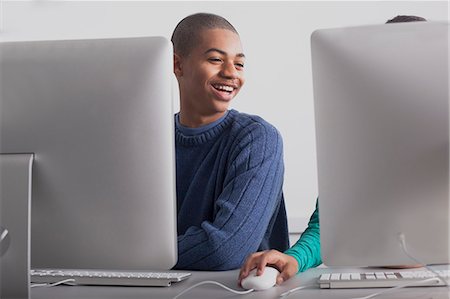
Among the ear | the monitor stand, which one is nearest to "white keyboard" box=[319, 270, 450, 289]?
the monitor stand

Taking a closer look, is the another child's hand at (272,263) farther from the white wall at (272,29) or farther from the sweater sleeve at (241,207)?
the white wall at (272,29)

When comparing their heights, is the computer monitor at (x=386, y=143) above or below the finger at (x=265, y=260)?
above

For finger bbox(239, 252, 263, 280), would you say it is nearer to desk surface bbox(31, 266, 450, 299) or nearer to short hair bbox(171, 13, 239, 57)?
desk surface bbox(31, 266, 450, 299)

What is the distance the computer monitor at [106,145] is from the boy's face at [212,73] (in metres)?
0.82

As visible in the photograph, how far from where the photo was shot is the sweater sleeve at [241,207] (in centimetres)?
144

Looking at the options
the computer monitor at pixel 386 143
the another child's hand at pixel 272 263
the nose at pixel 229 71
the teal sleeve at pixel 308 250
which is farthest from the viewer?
the nose at pixel 229 71

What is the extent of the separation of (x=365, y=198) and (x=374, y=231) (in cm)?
5

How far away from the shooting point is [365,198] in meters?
1.01

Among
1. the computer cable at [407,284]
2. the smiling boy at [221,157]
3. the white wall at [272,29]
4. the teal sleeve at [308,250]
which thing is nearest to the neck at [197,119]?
the smiling boy at [221,157]

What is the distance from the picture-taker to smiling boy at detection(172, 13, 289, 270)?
4.97 ft

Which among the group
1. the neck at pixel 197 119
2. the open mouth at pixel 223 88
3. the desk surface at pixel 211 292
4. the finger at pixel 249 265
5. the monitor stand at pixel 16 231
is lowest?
the desk surface at pixel 211 292

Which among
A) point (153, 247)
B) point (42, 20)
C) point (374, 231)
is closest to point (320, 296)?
point (374, 231)

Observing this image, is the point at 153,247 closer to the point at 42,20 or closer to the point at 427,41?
the point at 427,41

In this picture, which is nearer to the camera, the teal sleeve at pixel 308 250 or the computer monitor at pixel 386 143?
the computer monitor at pixel 386 143
